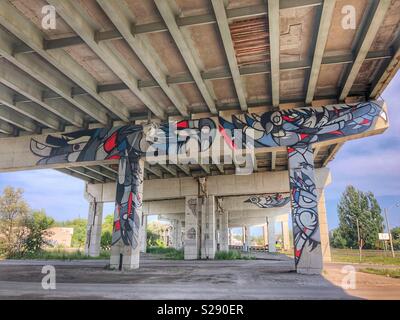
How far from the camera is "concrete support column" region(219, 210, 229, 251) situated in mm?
43241

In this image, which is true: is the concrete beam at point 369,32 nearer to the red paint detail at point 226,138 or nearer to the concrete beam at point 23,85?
the red paint detail at point 226,138

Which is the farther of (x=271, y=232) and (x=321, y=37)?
(x=271, y=232)

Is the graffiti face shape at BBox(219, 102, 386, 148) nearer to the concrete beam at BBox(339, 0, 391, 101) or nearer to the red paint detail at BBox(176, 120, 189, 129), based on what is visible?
the red paint detail at BBox(176, 120, 189, 129)

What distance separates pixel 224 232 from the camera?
1730 inches

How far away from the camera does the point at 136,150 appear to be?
1627 centimetres

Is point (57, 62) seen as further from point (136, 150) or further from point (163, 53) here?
point (136, 150)

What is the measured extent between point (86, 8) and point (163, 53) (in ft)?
10.2

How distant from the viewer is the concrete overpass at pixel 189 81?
927cm

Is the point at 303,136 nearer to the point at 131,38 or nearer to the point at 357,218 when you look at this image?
the point at 131,38

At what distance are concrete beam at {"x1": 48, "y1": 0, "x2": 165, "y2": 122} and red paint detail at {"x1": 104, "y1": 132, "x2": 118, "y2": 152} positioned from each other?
78.4 inches

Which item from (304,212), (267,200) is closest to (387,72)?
(304,212)

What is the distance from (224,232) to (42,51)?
37722 mm
